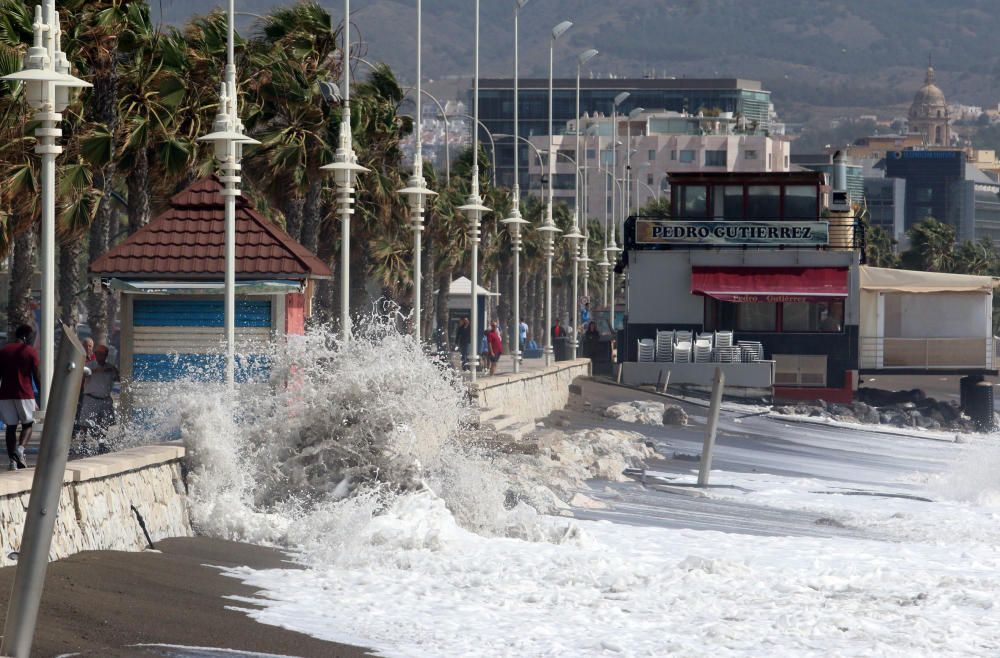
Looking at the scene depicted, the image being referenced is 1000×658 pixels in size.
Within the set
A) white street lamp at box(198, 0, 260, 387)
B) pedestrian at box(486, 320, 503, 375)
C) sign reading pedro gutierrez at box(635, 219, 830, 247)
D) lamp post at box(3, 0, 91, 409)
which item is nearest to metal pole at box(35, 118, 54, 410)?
lamp post at box(3, 0, 91, 409)

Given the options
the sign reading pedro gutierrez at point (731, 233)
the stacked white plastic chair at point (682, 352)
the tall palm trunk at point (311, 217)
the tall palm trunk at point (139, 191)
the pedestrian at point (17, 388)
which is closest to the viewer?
the pedestrian at point (17, 388)

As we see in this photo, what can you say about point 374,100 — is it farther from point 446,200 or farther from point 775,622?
point 775,622

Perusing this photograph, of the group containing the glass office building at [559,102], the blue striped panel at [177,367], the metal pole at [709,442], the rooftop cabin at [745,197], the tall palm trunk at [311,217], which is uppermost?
the glass office building at [559,102]

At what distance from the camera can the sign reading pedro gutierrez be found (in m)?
46.8

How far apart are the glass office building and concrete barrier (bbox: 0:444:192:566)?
515 ft

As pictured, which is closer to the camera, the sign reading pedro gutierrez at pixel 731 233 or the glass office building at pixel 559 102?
the sign reading pedro gutierrez at pixel 731 233

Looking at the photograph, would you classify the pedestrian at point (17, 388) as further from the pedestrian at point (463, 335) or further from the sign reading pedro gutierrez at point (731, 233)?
the sign reading pedro gutierrez at point (731, 233)

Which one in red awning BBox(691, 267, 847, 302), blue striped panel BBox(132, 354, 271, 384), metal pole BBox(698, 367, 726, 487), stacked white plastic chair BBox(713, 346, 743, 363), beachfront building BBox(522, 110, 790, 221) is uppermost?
beachfront building BBox(522, 110, 790, 221)

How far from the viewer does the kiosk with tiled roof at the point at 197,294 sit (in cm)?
1859

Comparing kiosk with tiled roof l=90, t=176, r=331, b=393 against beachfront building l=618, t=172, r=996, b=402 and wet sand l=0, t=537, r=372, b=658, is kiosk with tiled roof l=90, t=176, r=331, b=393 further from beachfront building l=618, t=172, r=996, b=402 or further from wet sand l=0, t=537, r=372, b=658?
beachfront building l=618, t=172, r=996, b=402

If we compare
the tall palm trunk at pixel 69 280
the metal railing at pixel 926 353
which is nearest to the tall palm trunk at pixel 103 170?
the tall palm trunk at pixel 69 280

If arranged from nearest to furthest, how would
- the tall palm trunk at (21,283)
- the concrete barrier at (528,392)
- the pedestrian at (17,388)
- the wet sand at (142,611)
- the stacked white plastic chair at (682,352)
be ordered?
the wet sand at (142,611), the pedestrian at (17,388), the tall palm trunk at (21,283), the concrete barrier at (528,392), the stacked white plastic chair at (682,352)

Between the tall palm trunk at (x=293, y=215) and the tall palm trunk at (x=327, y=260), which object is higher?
the tall palm trunk at (x=293, y=215)

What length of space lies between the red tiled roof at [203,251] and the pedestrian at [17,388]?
2619 millimetres
